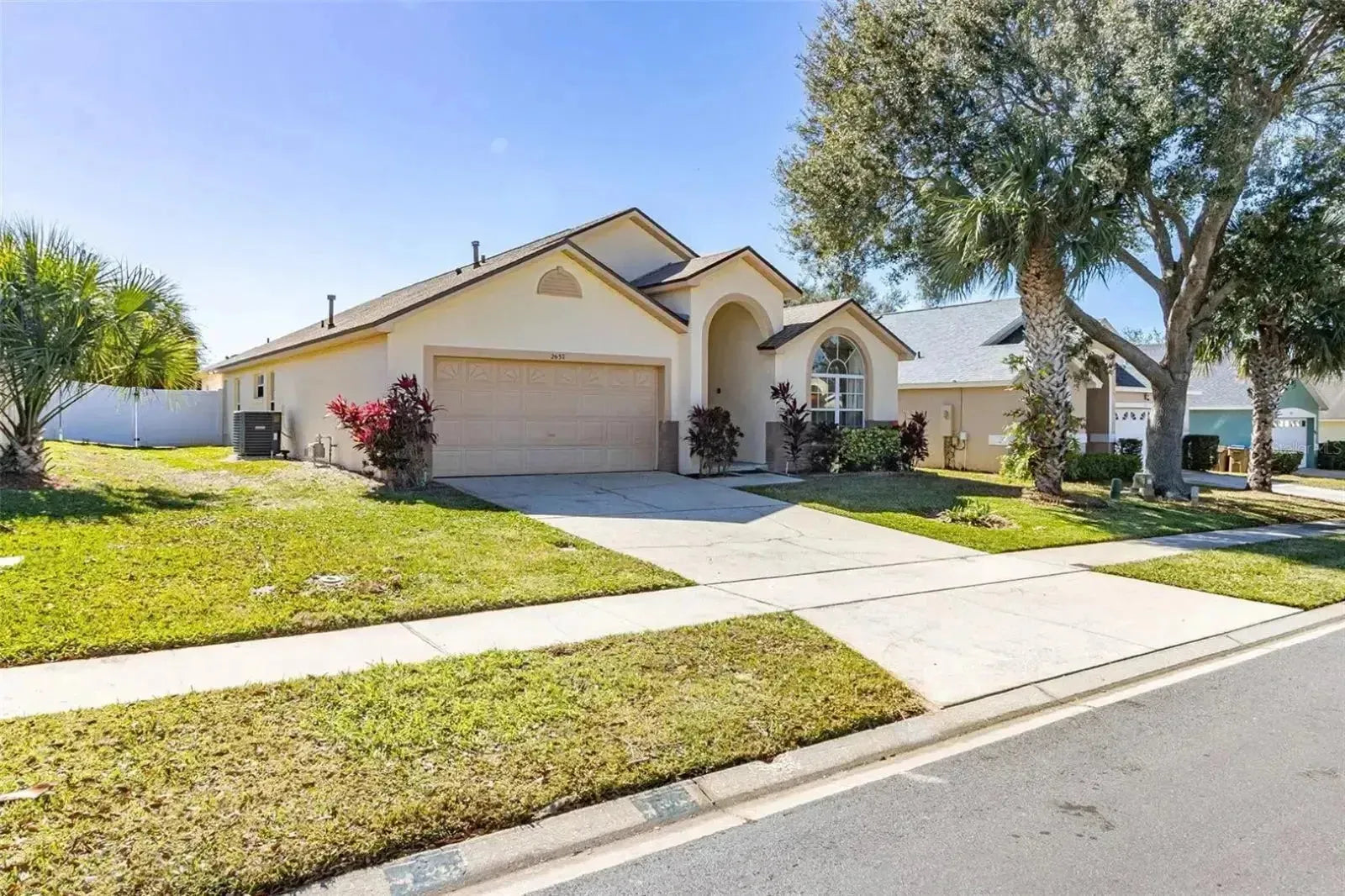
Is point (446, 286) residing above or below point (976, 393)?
above

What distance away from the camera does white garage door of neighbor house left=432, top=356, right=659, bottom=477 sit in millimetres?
15742

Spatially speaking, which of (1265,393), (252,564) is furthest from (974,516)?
(1265,393)

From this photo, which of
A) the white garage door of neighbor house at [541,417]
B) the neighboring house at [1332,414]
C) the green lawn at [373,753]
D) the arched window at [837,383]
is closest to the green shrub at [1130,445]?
the arched window at [837,383]

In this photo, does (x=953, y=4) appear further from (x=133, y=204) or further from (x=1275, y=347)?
(x=133, y=204)

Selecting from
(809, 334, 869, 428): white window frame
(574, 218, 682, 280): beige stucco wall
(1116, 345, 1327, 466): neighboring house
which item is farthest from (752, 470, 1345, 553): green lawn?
(1116, 345, 1327, 466): neighboring house

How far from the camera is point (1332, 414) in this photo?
36312mm

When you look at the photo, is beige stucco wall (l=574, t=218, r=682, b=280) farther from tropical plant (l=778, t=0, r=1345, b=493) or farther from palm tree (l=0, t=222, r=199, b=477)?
palm tree (l=0, t=222, r=199, b=477)

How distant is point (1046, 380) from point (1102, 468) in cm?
736

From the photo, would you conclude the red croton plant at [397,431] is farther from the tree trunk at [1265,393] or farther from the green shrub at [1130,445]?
the green shrub at [1130,445]

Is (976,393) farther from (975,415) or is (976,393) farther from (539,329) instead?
(539,329)

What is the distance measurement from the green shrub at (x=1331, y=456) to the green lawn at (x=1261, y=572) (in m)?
26.1

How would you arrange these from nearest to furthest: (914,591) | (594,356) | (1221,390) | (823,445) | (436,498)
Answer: (914,591)
(436,498)
(594,356)
(823,445)
(1221,390)

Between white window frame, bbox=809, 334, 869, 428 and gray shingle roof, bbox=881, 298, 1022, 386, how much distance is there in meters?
4.08

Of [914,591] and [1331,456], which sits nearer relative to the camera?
[914,591]
